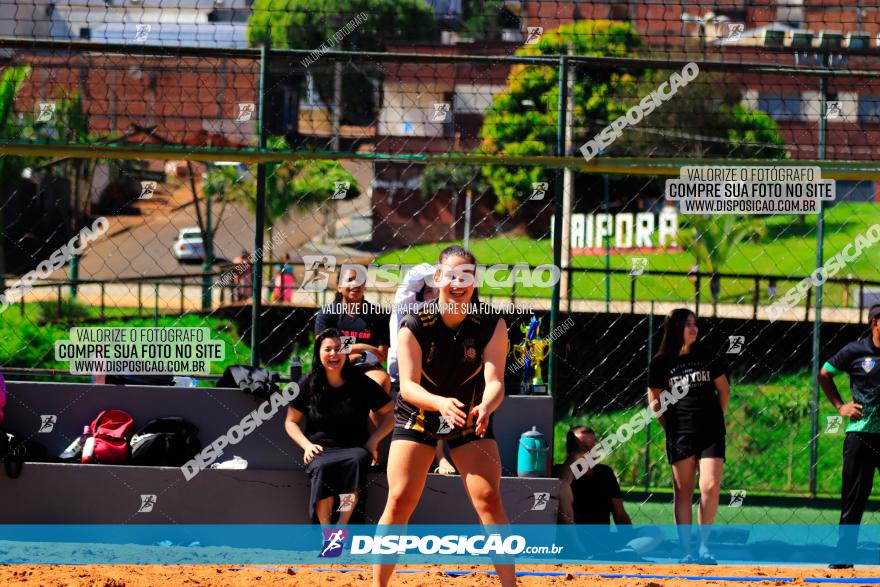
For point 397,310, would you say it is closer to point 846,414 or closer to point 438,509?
point 438,509

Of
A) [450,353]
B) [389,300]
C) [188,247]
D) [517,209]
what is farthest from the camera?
[188,247]

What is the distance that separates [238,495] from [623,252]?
23.4 m

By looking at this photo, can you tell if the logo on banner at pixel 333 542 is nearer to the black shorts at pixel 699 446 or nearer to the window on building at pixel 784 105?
the black shorts at pixel 699 446

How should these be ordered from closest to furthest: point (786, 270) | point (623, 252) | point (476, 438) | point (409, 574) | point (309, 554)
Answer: point (476, 438)
point (409, 574)
point (309, 554)
point (786, 270)
point (623, 252)

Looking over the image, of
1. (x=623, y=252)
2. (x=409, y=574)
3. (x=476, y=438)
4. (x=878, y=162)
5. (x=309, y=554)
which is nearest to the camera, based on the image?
(x=476, y=438)

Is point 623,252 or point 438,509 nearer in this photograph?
point 438,509

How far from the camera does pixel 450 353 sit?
5.30 meters

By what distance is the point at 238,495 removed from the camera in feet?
23.2

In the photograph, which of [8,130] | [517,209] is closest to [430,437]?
[517,209]

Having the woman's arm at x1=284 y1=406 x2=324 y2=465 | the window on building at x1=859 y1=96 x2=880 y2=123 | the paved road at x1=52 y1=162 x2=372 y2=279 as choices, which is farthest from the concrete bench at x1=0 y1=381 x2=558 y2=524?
the paved road at x1=52 y1=162 x2=372 y2=279

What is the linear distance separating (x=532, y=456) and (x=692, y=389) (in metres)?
1.13

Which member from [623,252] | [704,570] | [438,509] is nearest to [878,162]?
[704,570]

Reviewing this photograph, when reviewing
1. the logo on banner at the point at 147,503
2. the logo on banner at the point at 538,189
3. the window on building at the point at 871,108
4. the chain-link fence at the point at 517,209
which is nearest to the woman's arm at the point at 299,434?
the chain-link fence at the point at 517,209

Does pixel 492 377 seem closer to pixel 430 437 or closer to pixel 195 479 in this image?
pixel 430 437
